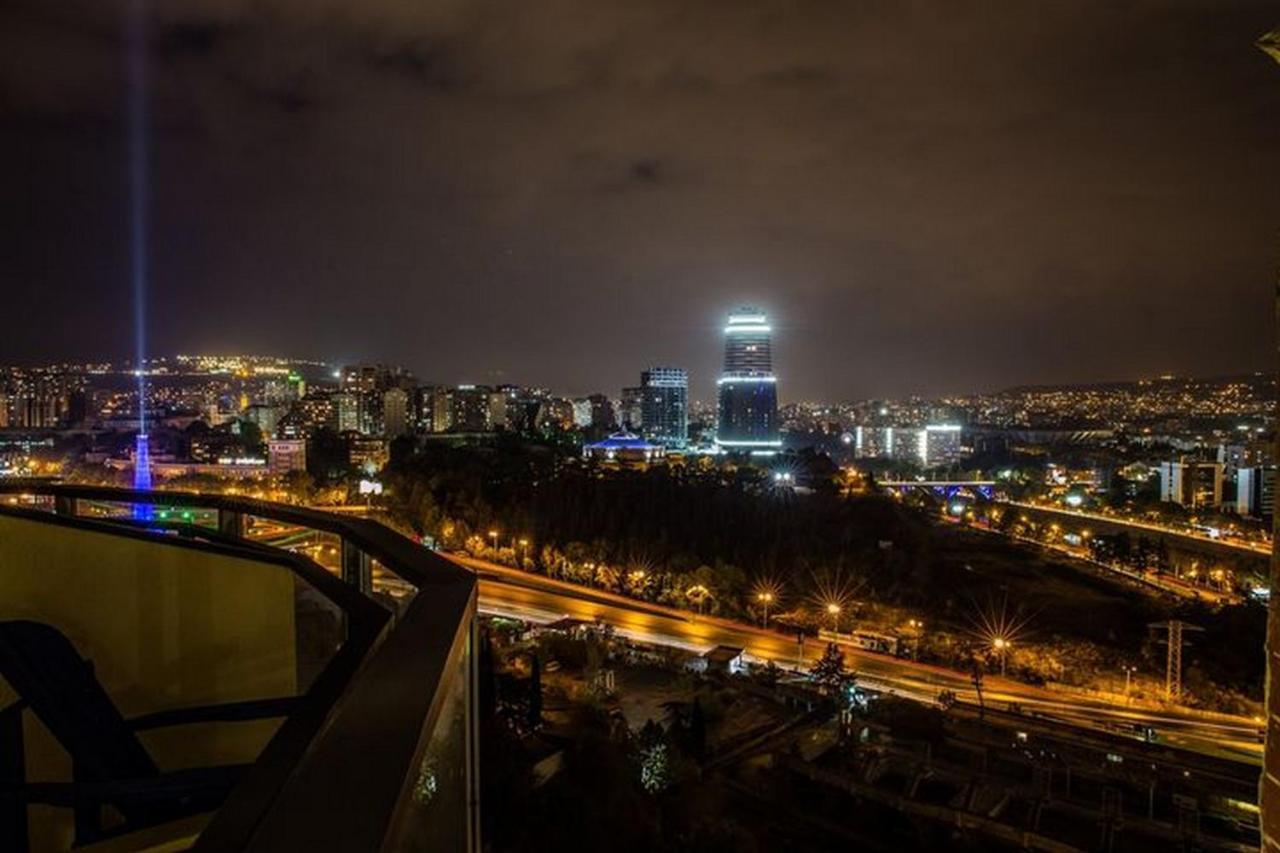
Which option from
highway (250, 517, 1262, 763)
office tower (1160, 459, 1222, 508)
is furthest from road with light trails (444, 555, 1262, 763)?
office tower (1160, 459, 1222, 508)

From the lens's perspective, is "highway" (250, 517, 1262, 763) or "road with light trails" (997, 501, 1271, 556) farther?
"road with light trails" (997, 501, 1271, 556)

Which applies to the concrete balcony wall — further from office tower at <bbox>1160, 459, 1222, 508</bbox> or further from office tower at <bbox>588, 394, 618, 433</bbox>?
office tower at <bbox>588, 394, 618, 433</bbox>

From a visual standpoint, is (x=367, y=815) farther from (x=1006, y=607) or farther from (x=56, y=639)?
(x=1006, y=607)

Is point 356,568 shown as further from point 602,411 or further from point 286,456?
point 602,411

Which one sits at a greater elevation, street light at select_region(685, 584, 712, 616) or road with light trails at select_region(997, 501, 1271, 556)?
street light at select_region(685, 584, 712, 616)

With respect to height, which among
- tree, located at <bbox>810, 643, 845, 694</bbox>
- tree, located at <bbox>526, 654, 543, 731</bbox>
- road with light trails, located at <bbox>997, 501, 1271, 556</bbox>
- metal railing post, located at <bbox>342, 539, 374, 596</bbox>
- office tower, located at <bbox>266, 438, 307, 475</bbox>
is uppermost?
metal railing post, located at <bbox>342, 539, 374, 596</bbox>

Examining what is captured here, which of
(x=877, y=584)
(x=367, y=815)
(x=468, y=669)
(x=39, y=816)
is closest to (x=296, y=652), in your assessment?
(x=39, y=816)
